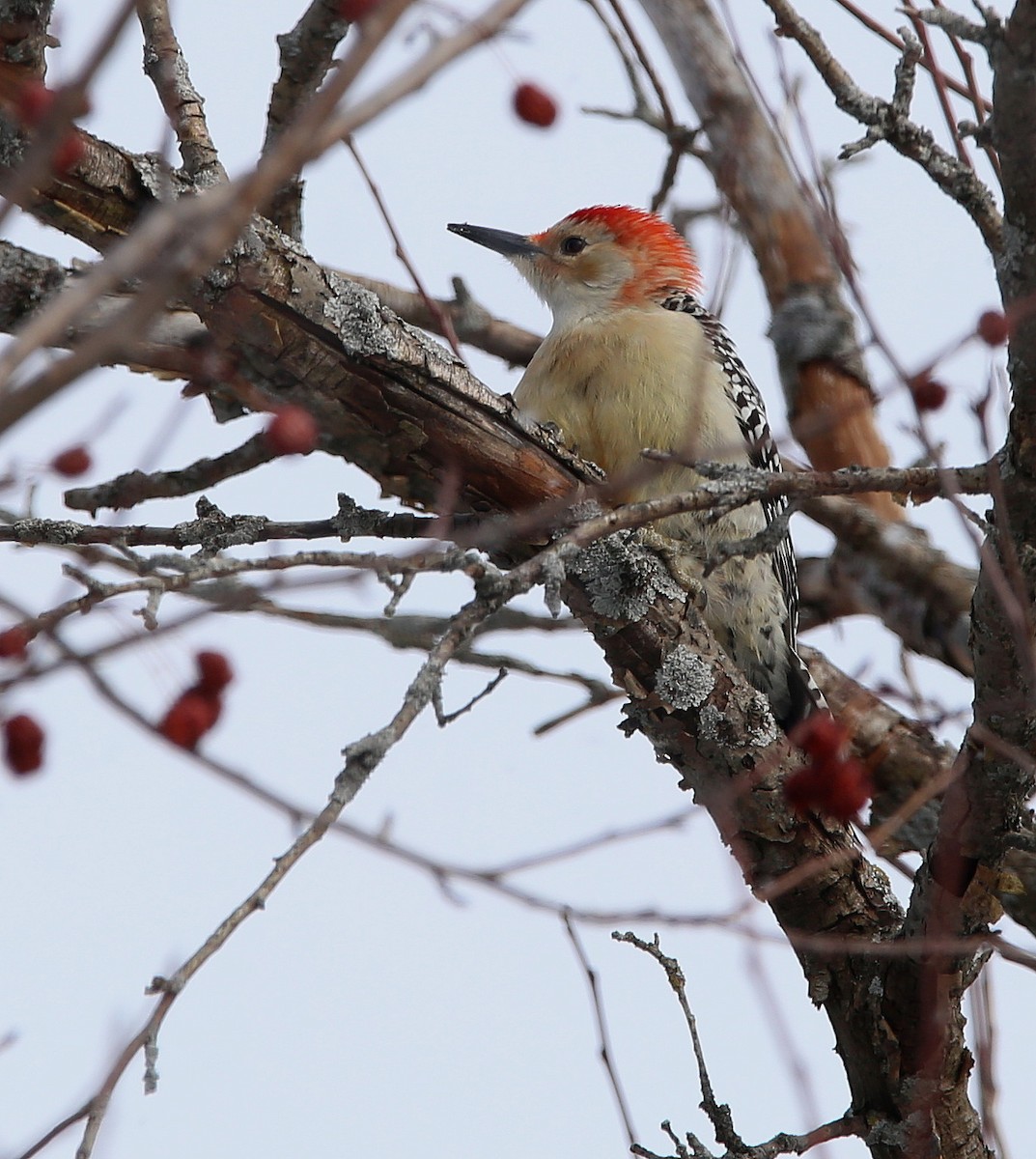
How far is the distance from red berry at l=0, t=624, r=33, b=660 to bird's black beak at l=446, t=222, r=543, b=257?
485 cm

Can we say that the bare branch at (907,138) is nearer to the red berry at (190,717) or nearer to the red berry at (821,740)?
the red berry at (821,740)

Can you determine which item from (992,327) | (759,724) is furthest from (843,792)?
(992,327)

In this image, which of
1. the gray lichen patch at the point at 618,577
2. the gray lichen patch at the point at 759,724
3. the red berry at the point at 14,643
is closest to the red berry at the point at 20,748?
the red berry at the point at 14,643

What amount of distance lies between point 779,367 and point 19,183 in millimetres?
6096

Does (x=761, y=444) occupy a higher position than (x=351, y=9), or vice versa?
(x=761, y=444)

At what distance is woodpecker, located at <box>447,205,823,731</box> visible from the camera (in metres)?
5.12

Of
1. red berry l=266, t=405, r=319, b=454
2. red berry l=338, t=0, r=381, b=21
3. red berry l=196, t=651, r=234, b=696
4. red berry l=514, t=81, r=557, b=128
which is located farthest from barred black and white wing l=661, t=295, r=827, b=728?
red berry l=196, t=651, r=234, b=696

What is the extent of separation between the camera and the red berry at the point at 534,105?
12.8ft

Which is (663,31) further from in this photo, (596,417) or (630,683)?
(630,683)

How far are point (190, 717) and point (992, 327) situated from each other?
2.22 m

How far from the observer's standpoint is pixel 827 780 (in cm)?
326

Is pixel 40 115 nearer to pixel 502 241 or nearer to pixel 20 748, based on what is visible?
pixel 20 748

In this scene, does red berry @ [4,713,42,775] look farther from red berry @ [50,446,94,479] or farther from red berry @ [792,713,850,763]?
red berry @ [792,713,850,763]

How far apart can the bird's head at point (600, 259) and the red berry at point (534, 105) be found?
2313 millimetres
